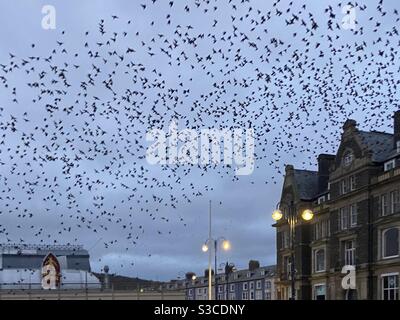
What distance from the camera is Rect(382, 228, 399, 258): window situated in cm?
5275

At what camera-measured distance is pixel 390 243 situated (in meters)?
53.6

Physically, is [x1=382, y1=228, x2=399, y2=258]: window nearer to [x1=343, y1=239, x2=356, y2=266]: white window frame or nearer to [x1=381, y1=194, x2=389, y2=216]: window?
[x1=381, y1=194, x2=389, y2=216]: window

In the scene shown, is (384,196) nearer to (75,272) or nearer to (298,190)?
(298,190)

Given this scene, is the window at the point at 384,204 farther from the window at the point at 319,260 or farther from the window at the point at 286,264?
the window at the point at 286,264

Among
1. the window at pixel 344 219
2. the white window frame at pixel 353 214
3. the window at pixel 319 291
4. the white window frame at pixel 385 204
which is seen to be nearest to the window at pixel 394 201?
the white window frame at pixel 385 204

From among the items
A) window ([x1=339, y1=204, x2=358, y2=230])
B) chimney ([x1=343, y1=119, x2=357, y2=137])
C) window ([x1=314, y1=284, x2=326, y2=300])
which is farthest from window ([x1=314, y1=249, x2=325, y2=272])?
chimney ([x1=343, y1=119, x2=357, y2=137])

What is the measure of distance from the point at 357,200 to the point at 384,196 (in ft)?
12.8

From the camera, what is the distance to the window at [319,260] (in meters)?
65.1

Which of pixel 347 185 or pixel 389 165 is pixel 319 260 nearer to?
pixel 347 185

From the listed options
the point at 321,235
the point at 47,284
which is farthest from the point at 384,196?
the point at 47,284

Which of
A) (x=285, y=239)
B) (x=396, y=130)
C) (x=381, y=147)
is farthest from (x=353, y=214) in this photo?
(x=285, y=239)

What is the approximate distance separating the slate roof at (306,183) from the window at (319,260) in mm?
6472

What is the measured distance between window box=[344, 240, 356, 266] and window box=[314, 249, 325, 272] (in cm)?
444
